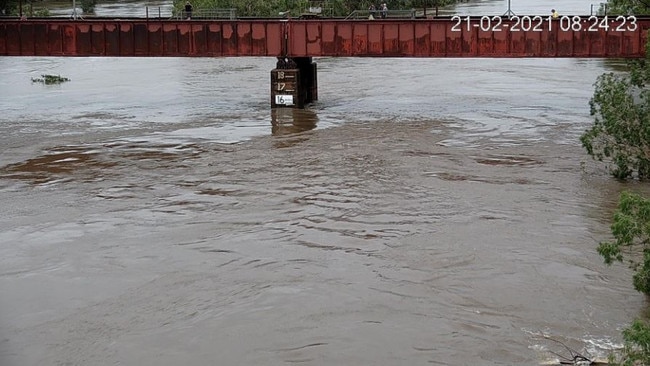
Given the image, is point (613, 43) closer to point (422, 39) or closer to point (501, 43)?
point (501, 43)

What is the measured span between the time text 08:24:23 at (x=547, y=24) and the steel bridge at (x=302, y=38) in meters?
0.05

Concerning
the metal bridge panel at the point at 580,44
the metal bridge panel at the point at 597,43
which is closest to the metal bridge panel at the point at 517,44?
the metal bridge panel at the point at 580,44

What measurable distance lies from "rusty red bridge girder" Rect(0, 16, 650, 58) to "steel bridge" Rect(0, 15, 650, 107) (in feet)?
0.16

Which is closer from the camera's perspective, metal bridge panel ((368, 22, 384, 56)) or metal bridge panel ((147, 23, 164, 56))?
metal bridge panel ((368, 22, 384, 56))

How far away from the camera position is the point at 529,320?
739 inches

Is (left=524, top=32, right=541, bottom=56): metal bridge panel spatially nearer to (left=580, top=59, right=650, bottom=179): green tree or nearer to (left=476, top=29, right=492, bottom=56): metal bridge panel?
(left=476, top=29, right=492, bottom=56): metal bridge panel

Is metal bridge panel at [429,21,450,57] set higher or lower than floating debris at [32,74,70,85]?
higher

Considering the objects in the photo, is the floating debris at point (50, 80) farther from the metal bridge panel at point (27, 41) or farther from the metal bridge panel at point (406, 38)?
the metal bridge panel at point (406, 38)

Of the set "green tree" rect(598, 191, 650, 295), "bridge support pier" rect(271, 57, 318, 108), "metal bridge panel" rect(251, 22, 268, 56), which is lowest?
"green tree" rect(598, 191, 650, 295)

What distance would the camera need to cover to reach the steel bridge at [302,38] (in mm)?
45688

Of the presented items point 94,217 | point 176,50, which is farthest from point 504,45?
point 94,217

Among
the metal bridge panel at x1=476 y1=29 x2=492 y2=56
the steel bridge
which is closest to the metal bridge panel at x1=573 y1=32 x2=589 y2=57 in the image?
the steel bridge

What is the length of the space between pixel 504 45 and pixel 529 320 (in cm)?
2947

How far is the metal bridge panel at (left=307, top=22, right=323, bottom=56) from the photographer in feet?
160
